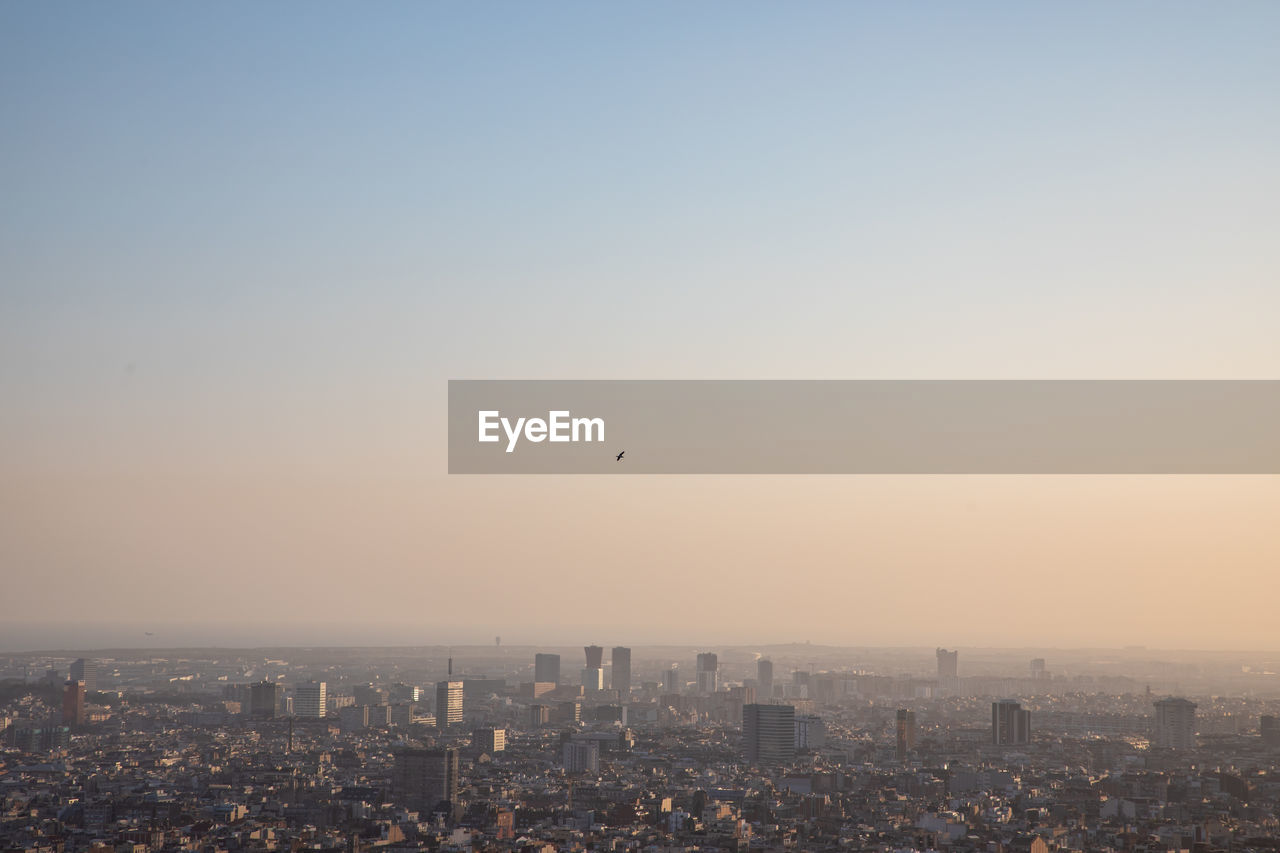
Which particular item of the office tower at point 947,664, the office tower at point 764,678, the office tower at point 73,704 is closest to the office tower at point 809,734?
the office tower at point 764,678

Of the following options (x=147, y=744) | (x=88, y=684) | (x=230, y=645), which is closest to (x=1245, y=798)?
(x=147, y=744)

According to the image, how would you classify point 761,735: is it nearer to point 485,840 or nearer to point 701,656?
point 485,840

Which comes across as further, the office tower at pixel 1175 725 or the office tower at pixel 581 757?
the office tower at pixel 1175 725

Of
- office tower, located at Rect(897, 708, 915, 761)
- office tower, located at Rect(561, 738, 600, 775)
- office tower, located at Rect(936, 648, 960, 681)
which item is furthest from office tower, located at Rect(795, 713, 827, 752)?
office tower, located at Rect(936, 648, 960, 681)

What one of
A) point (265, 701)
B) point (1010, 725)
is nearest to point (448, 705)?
point (265, 701)

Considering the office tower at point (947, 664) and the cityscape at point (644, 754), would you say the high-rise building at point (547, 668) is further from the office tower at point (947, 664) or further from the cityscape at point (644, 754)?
the office tower at point (947, 664)

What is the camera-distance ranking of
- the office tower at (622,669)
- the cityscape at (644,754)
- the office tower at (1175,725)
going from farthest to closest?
the office tower at (622,669) < the office tower at (1175,725) < the cityscape at (644,754)
